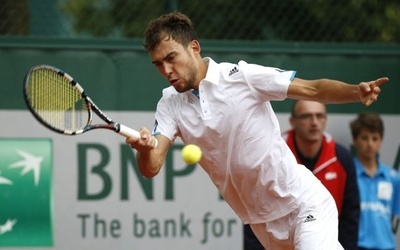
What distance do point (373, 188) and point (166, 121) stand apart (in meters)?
2.74

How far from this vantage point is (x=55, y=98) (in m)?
5.15

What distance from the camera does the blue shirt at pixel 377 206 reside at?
7395mm

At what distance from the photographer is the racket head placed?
4902 millimetres

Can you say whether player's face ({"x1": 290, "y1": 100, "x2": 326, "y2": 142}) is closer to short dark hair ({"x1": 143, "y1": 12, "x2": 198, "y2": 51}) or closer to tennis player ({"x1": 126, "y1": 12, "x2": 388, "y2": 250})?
tennis player ({"x1": 126, "y1": 12, "x2": 388, "y2": 250})

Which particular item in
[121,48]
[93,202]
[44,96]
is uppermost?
[121,48]

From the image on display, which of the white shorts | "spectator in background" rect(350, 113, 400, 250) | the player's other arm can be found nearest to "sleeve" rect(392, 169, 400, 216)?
"spectator in background" rect(350, 113, 400, 250)

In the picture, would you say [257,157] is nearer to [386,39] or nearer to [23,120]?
[23,120]

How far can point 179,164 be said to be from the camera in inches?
301

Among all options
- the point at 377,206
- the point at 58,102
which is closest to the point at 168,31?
the point at 58,102

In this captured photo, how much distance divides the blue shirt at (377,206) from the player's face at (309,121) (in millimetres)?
669

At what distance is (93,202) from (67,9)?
1.88m

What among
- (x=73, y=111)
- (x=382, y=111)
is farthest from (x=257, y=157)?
(x=382, y=111)

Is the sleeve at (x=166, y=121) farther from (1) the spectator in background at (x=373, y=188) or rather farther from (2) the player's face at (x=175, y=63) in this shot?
(1) the spectator in background at (x=373, y=188)

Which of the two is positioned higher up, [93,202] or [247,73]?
[247,73]
